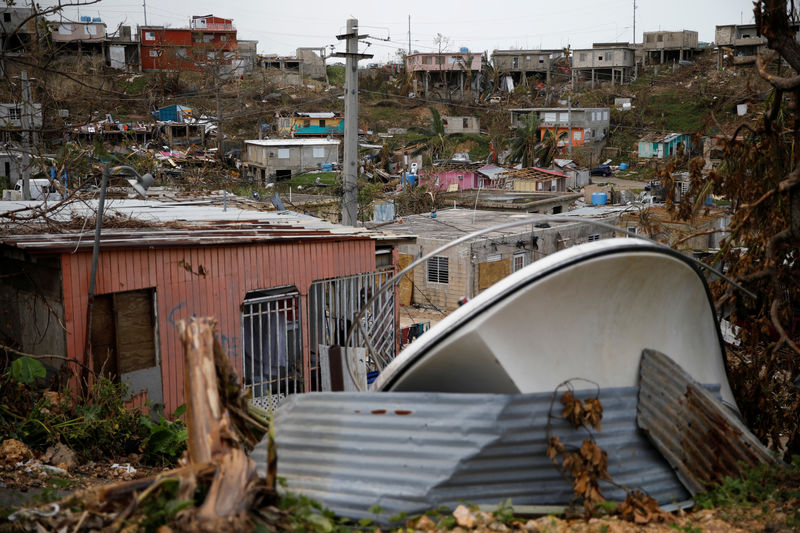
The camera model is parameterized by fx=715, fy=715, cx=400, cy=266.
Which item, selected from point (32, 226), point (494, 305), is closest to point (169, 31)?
point (32, 226)

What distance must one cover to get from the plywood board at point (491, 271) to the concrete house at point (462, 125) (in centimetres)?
3378

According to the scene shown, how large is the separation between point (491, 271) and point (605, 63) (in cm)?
4682

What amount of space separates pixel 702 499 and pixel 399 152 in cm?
4210

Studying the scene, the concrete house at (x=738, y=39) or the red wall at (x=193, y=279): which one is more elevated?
the concrete house at (x=738, y=39)

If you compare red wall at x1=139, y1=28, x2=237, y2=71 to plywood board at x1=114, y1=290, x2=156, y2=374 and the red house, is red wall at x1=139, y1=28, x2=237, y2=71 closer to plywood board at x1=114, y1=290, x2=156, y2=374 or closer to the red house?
the red house

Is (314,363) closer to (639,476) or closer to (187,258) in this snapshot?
(187,258)

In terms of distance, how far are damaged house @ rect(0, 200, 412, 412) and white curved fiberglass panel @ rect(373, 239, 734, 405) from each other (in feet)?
10.8

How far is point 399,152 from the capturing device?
4606cm

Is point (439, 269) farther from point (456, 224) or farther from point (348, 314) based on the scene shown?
point (348, 314)

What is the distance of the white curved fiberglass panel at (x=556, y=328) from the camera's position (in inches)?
185

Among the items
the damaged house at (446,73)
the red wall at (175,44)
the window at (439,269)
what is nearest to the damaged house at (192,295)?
the window at (439,269)

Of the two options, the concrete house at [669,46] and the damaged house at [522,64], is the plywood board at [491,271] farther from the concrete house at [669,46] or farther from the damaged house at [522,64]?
the concrete house at [669,46]

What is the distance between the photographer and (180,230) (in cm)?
984

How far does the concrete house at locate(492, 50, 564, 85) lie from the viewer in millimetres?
64250
